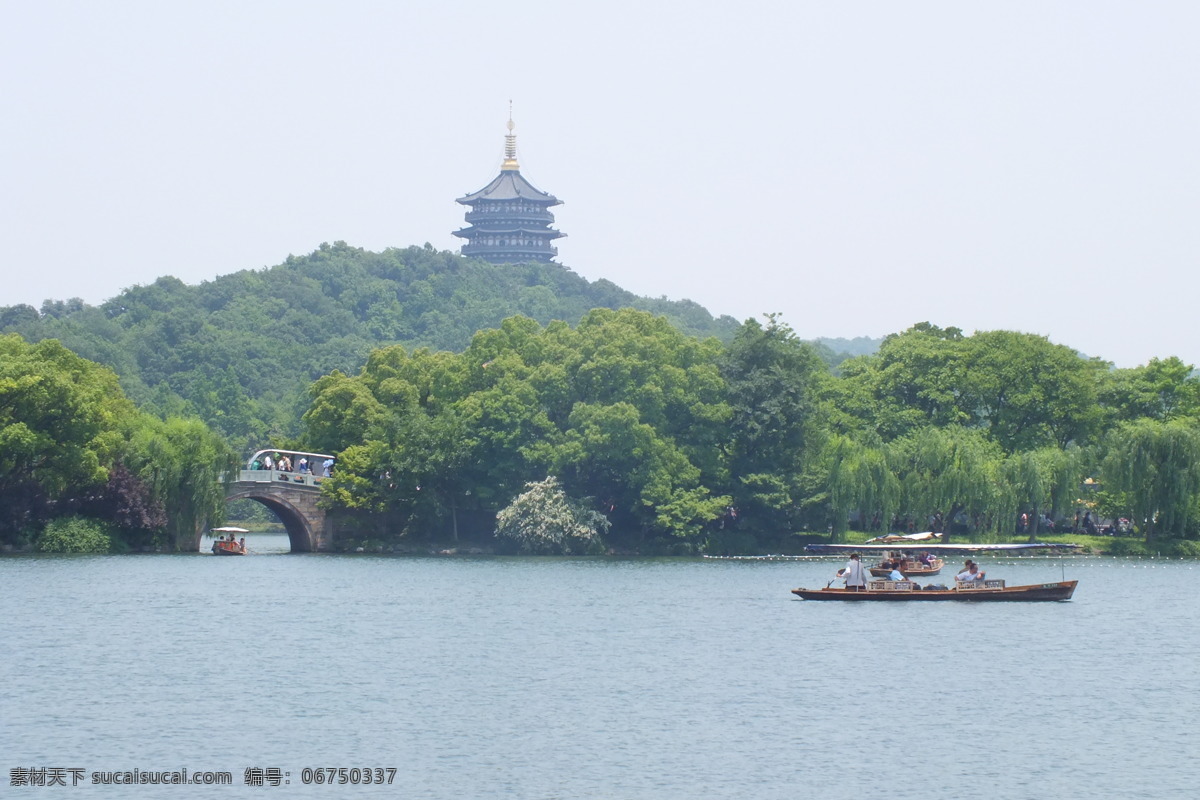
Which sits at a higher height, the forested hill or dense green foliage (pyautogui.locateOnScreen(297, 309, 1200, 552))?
the forested hill

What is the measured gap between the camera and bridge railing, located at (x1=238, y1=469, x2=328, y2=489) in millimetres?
60656

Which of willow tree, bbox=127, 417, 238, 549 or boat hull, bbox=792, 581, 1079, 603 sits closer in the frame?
boat hull, bbox=792, 581, 1079, 603

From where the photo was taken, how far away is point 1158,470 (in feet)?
195

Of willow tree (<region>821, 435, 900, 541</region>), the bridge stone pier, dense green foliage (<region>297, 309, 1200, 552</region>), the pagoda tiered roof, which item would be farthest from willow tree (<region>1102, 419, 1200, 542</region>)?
the pagoda tiered roof

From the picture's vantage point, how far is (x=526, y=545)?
59.9m

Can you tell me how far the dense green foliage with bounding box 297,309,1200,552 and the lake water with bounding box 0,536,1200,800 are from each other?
538 inches

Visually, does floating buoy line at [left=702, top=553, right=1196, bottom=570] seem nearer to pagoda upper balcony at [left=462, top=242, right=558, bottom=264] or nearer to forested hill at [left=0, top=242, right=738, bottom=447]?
forested hill at [left=0, top=242, right=738, bottom=447]

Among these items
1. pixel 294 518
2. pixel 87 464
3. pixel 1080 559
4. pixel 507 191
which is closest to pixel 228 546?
pixel 294 518

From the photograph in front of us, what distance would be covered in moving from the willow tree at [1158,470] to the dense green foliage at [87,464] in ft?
99.4

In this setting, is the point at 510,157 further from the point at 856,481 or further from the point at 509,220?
the point at 856,481

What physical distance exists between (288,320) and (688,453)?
80.1 metres

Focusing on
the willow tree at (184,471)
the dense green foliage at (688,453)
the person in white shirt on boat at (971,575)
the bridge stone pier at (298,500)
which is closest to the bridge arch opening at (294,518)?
the bridge stone pier at (298,500)

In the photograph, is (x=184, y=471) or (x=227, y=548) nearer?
(x=184, y=471)

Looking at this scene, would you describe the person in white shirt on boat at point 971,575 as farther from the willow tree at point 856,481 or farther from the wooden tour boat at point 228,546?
the wooden tour boat at point 228,546
